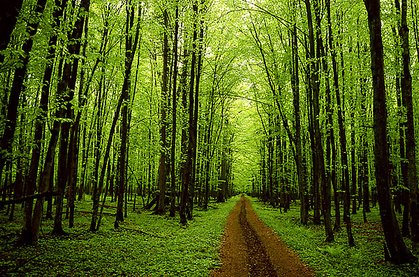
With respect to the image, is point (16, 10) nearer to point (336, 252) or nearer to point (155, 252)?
point (155, 252)

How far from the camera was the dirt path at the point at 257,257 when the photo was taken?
9.19 metres

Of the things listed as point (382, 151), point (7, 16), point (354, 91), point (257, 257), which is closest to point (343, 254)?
point (257, 257)

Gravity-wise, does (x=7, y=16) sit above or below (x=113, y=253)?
above

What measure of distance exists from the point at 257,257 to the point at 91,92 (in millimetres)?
20719

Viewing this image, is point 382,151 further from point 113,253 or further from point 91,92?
point 91,92

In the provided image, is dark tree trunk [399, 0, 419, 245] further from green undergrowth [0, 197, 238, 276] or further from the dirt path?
green undergrowth [0, 197, 238, 276]

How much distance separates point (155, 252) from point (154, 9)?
59.5 ft

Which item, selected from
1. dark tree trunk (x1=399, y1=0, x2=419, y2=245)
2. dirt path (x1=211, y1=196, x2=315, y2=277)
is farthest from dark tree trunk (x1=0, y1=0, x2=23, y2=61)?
dark tree trunk (x1=399, y1=0, x2=419, y2=245)

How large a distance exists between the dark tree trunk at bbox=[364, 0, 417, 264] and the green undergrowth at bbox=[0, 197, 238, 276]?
6.05 metres

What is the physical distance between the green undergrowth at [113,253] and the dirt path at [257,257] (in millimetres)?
556

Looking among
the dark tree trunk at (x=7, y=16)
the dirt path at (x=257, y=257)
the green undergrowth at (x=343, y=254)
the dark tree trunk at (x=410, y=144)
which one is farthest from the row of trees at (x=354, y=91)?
the dark tree trunk at (x=7, y=16)

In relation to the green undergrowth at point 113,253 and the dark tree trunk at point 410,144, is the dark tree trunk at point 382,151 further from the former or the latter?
the green undergrowth at point 113,253

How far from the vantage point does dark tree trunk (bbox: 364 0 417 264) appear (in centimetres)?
999

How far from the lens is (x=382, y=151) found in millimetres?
10258
